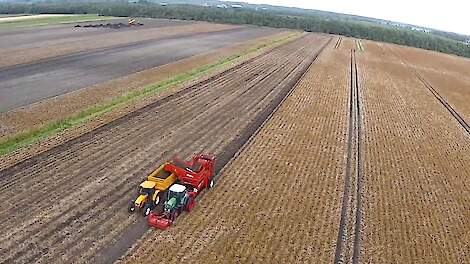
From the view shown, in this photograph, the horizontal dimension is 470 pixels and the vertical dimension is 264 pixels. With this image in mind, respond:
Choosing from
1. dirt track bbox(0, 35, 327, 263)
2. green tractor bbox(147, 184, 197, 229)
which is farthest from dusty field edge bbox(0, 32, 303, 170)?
green tractor bbox(147, 184, 197, 229)

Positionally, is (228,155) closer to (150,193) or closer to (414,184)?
(150,193)

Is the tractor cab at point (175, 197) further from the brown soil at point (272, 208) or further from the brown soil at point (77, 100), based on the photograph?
the brown soil at point (77, 100)

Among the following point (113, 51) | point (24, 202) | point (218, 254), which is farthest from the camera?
point (113, 51)

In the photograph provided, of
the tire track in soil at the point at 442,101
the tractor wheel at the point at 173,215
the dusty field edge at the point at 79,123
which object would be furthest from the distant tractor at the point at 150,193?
the tire track in soil at the point at 442,101

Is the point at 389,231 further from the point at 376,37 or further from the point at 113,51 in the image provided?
the point at 376,37

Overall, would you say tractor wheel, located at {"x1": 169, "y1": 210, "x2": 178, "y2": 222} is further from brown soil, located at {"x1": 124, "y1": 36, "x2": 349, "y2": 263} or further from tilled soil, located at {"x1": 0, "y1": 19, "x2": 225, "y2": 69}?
tilled soil, located at {"x1": 0, "y1": 19, "x2": 225, "y2": 69}

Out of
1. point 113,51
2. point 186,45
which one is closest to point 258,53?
A: point 186,45

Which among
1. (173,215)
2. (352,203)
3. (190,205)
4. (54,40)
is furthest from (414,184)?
(54,40)
